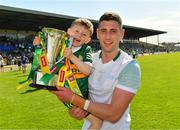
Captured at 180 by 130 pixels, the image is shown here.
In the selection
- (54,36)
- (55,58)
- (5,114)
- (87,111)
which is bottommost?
(5,114)

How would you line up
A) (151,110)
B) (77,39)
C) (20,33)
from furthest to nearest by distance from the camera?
1. (20,33)
2. (151,110)
3. (77,39)

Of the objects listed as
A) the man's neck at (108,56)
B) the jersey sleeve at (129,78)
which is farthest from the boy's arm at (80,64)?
the jersey sleeve at (129,78)

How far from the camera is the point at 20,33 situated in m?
61.4

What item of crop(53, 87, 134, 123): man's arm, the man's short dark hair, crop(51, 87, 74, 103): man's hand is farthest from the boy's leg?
the man's short dark hair

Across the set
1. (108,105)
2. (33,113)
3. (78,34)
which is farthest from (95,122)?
(33,113)

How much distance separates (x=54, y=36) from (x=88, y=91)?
26.0 inches

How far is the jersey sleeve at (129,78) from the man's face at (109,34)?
25cm

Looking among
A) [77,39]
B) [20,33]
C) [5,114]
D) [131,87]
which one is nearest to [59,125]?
[5,114]

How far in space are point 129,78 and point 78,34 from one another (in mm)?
972

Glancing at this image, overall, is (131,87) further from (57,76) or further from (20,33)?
(20,33)

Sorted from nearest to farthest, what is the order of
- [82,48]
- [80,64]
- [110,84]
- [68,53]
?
[110,84]
[68,53]
[80,64]
[82,48]

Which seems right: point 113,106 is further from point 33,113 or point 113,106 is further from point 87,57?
point 33,113

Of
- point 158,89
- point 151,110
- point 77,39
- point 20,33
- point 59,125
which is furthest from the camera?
point 20,33

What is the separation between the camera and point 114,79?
Result: 136 inches
